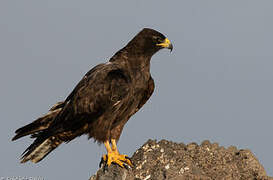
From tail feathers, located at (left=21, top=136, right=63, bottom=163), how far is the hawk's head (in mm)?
3112

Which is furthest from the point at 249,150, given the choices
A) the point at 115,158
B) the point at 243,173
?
the point at 115,158

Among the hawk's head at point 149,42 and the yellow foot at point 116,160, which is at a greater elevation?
the hawk's head at point 149,42

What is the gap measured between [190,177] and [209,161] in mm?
906

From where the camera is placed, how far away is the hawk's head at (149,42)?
1254 cm

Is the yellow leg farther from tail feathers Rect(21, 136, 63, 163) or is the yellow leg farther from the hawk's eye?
the hawk's eye

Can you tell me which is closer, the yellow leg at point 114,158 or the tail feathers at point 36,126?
the yellow leg at point 114,158

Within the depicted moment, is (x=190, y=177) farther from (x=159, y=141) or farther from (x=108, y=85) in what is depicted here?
(x=108, y=85)

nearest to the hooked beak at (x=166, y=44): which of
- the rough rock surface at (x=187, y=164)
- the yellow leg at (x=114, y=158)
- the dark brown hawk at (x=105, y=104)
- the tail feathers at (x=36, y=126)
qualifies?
the dark brown hawk at (x=105, y=104)

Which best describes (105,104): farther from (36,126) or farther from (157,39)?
(157,39)

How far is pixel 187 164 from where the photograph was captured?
12094 millimetres

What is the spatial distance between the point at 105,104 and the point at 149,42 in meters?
2.05

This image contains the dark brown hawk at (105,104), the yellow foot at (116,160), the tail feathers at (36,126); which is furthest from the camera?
the tail feathers at (36,126)

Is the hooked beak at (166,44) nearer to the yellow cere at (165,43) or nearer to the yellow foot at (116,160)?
the yellow cere at (165,43)

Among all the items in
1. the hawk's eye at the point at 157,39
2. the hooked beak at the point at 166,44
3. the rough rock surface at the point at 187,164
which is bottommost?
the rough rock surface at the point at 187,164
